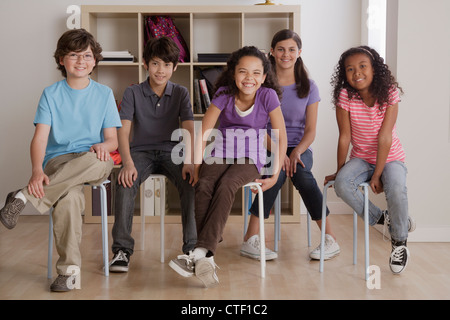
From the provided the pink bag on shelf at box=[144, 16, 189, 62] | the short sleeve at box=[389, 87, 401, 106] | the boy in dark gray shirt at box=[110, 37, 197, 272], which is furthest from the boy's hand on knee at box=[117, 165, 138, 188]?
the pink bag on shelf at box=[144, 16, 189, 62]

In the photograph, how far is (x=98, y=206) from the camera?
3.72 meters

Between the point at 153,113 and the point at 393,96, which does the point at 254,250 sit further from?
the point at 393,96

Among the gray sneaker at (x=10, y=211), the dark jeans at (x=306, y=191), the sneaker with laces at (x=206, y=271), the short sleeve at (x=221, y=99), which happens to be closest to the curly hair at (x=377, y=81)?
the dark jeans at (x=306, y=191)

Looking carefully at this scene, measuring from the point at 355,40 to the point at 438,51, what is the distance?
0.96m

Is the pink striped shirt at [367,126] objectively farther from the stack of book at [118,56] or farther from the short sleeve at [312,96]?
the stack of book at [118,56]

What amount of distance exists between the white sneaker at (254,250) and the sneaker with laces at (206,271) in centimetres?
53

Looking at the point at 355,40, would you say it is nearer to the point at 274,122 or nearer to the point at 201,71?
the point at 201,71

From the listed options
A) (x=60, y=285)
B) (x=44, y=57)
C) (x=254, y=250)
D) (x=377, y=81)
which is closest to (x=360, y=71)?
(x=377, y=81)

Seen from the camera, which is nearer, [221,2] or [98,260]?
[98,260]

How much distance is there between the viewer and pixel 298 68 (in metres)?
2.85

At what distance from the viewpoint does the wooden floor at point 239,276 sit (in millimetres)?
2160

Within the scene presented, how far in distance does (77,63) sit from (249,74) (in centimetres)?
76
